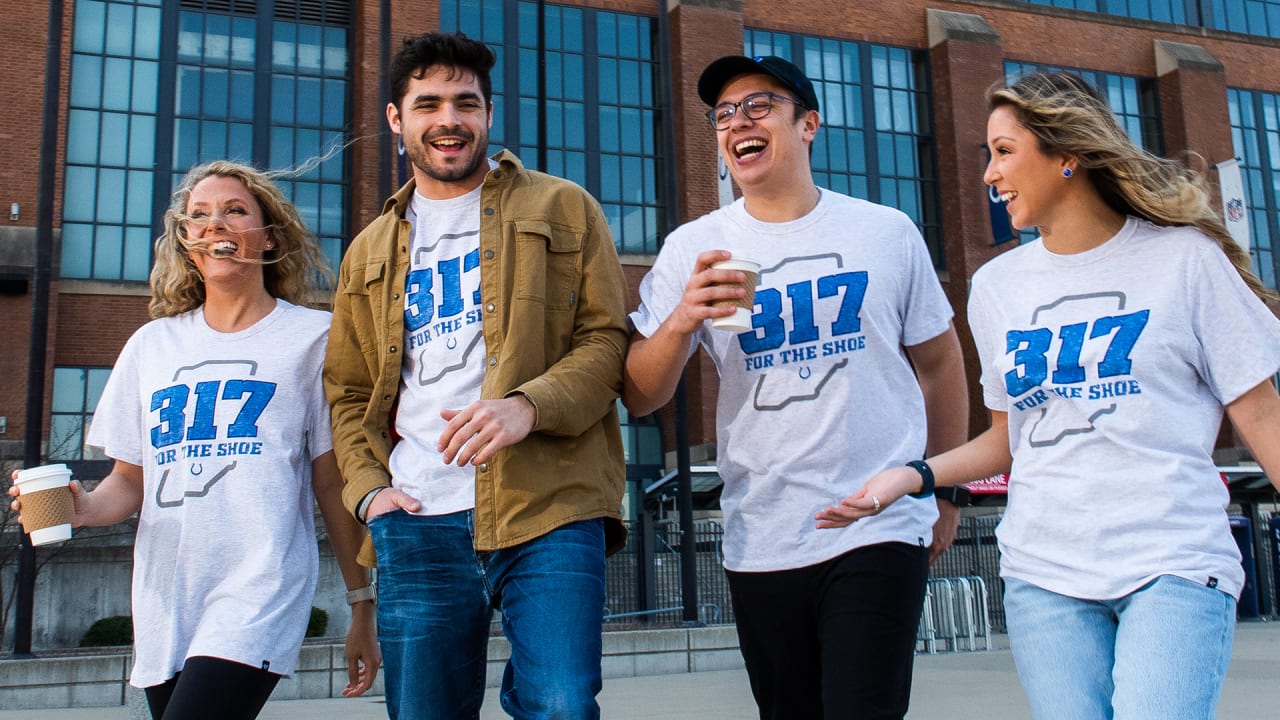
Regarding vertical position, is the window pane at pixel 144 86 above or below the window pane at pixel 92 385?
above

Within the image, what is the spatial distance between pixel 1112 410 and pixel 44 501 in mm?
2795

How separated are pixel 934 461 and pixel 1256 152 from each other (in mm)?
39835

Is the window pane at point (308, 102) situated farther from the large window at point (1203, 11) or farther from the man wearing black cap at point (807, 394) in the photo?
the man wearing black cap at point (807, 394)

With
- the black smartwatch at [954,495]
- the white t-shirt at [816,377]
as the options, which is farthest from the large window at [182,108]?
the black smartwatch at [954,495]

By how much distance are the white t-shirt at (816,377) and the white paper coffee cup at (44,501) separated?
1.67 meters

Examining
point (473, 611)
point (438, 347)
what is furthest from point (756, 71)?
point (473, 611)


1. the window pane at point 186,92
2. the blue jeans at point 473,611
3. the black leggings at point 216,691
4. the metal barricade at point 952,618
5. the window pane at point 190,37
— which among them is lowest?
the metal barricade at point 952,618

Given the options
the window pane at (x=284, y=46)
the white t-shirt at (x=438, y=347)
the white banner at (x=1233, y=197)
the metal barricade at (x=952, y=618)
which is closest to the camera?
the white t-shirt at (x=438, y=347)

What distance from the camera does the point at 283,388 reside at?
3.55m

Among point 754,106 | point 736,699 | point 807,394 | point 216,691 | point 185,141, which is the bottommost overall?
point 736,699

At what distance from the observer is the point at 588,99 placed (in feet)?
101

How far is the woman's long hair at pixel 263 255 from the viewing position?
3783mm

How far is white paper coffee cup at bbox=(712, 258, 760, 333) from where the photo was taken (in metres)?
2.74

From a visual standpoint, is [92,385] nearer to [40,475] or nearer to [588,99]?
[588,99]
